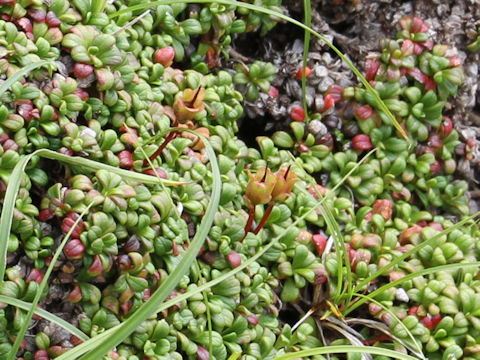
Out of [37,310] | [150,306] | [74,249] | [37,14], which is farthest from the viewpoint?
[37,14]

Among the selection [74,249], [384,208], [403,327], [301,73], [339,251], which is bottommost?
[403,327]

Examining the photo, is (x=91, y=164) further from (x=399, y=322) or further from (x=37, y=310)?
(x=399, y=322)

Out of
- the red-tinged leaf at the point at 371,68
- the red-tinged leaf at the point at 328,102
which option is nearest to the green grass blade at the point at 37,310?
the red-tinged leaf at the point at 328,102

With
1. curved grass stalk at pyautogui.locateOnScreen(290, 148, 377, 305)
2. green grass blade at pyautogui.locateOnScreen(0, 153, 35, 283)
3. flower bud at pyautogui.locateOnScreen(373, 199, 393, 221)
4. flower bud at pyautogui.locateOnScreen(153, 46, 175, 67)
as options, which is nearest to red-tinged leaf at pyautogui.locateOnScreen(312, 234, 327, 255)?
curved grass stalk at pyautogui.locateOnScreen(290, 148, 377, 305)

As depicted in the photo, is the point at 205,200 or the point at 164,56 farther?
the point at 164,56

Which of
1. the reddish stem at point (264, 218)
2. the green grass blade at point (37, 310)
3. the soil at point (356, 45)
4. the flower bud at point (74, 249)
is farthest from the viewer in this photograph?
the soil at point (356, 45)

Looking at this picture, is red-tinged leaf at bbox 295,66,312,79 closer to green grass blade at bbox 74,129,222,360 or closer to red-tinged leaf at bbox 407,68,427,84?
red-tinged leaf at bbox 407,68,427,84

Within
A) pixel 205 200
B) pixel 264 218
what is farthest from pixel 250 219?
pixel 205 200

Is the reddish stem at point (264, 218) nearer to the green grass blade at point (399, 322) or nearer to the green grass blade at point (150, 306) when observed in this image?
the green grass blade at point (399, 322)

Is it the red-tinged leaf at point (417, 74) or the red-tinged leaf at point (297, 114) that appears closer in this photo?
the red-tinged leaf at point (297, 114)
